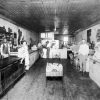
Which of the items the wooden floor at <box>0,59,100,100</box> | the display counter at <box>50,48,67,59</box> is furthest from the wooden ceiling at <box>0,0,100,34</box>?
the display counter at <box>50,48,67,59</box>

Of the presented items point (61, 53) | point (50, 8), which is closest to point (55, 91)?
point (50, 8)

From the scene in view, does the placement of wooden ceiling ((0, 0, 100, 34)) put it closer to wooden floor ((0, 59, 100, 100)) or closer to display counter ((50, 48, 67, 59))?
wooden floor ((0, 59, 100, 100))

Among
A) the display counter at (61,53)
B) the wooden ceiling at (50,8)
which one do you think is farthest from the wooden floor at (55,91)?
the display counter at (61,53)

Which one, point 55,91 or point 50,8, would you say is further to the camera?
point 50,8

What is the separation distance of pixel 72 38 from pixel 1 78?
2003 centimetres

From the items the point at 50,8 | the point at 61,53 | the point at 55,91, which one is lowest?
the point at 55,91

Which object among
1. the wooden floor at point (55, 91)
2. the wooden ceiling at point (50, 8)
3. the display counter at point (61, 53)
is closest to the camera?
the wooden floor at point (55, 91)

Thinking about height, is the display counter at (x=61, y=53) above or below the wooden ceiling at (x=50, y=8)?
below

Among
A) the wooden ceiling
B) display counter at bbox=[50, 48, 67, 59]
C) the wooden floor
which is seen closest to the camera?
the wooden floor

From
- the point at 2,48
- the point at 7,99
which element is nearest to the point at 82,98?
the point at 7,99

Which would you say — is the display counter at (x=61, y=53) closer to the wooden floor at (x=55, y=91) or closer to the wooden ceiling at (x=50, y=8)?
the wooden ceiling at (x=50, y=8)

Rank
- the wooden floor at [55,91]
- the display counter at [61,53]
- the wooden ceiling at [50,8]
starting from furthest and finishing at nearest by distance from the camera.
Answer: the display counter at [61,53], the wooden ceiling at [50,8], the wooden floor at [55,91]

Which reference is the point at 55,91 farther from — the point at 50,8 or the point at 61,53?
the point at 61,53

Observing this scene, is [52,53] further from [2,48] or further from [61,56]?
[2,48]
